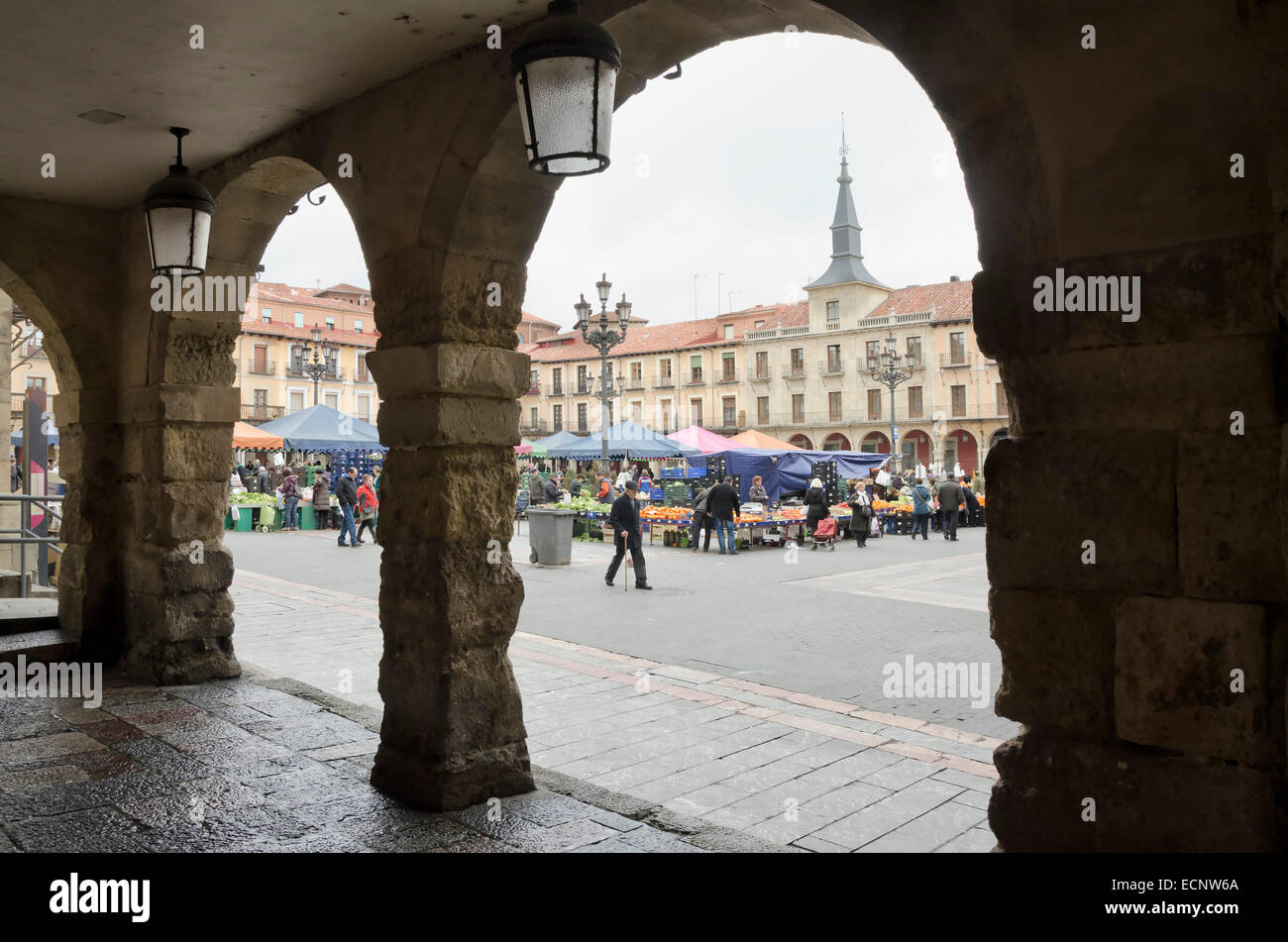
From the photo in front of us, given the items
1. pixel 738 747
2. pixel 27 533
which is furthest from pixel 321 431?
pixel 738 747

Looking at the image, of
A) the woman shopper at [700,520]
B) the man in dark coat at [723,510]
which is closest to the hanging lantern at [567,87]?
the man in dark coat at [723,510]

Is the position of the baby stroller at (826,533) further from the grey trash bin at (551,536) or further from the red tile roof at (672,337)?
the red tile roof at (672,337)

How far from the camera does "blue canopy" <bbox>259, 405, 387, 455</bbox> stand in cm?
1704

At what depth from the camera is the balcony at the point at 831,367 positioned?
139ft

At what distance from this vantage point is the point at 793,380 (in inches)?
1742

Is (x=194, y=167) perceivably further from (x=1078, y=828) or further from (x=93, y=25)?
(x=1078, y=828)

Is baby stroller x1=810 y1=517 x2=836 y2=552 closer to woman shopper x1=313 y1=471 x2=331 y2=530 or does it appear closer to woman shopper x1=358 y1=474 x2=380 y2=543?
woman shopper x1=358 y1=474 x2=380 y2=543

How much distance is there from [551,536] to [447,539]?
905cm

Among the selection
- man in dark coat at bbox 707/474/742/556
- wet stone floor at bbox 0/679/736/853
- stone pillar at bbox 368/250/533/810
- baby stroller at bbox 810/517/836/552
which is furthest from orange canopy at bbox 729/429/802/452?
stone pillar at bbox 368/250/533/810

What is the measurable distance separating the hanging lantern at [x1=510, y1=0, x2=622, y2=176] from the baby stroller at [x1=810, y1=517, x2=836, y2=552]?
43.0 ft
